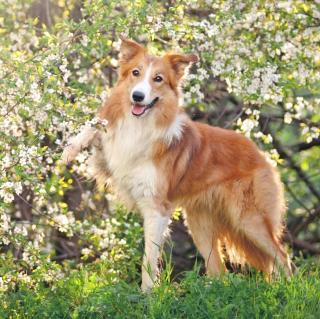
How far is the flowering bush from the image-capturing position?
6.81 meters

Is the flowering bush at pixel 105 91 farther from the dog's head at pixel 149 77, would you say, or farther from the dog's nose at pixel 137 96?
the dog's nose at pixel 137 96

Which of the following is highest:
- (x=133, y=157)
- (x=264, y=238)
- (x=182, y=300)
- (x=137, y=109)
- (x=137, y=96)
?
(x=137, y=96)

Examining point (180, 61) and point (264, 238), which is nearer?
point (180, 61)

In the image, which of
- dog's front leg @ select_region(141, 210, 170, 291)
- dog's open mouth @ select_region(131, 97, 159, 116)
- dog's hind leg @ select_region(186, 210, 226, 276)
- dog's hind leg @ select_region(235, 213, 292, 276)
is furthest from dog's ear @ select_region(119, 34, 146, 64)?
dog's hind leg @ select_region(235, 213, 292, 276)

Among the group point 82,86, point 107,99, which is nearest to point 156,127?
point 107,99

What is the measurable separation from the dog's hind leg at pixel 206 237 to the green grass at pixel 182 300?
132 centimetres

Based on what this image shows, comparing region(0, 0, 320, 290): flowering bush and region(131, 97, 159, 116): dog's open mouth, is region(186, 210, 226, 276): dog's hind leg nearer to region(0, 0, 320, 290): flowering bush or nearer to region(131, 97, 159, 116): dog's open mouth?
region(0, 0, 320, 290): flowering bush

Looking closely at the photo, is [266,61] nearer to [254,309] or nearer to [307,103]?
[307,103]

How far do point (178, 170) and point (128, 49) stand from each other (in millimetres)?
1170

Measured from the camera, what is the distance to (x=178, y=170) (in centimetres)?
765

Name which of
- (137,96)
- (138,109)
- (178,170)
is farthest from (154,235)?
(137,96)

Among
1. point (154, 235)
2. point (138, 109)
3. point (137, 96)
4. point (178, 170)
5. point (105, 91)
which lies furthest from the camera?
point (105, 91)

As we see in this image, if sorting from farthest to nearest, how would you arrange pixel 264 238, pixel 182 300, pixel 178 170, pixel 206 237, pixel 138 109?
pixel 206 237
pixel 264 238
pixel 178 170
pixel 138 109
pixel 182 300

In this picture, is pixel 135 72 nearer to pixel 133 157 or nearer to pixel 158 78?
pixel 158 78
